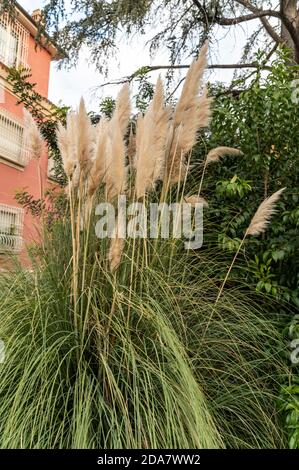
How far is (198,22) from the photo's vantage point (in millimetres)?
3541

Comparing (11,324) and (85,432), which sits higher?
(11,324)

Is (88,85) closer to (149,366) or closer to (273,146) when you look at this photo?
(273,146)

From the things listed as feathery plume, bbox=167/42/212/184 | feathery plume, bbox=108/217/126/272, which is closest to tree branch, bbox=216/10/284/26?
feathery plume, bbox=167/42/212/184

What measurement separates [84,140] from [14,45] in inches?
334

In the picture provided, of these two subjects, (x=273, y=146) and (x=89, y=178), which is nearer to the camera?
(x=89, y=178)

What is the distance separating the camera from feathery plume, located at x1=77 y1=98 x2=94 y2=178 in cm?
170

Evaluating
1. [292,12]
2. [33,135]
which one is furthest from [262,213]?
[292,12]

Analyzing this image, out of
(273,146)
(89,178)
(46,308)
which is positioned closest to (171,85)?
(273,146)

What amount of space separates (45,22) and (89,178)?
2333mm

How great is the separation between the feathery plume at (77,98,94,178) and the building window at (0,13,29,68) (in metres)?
7.86

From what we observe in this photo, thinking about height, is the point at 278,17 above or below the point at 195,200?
above

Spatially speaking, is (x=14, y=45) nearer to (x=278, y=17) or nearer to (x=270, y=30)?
(x=270, y=30)

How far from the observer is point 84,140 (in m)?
1.70

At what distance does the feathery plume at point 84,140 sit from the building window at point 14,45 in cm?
786
